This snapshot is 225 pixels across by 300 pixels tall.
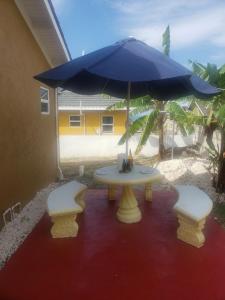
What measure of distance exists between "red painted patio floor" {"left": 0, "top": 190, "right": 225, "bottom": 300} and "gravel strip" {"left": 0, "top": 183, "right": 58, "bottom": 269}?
348 millimetres

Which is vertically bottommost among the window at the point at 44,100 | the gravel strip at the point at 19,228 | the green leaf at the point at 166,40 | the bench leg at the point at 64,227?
the gravel strip at the point at 19,228

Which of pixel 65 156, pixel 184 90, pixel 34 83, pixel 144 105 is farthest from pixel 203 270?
pixel 65 156

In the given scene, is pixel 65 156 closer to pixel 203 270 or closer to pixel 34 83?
pixel 34 83

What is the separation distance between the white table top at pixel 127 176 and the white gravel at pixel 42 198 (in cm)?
184

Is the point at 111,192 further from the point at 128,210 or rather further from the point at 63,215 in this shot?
the point at 63,215

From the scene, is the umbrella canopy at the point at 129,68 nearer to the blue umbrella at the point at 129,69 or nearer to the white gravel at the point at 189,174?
the blue umbrella at the point at 129,69

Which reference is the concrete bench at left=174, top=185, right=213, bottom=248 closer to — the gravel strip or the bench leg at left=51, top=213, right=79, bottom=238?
the bench leg at left=51, top=213, right=79, bottom=238

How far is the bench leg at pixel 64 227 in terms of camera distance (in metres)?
4.62

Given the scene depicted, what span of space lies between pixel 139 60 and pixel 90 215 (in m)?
3.32

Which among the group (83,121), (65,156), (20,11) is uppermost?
(20,11)

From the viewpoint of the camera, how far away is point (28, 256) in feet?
13.5

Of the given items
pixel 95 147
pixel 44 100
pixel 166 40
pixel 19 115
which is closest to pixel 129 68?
pixel 19 115

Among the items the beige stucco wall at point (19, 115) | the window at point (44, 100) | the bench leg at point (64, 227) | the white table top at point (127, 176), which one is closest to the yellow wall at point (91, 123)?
the window at point (44, 100)

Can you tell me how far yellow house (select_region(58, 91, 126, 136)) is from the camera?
23172mm
